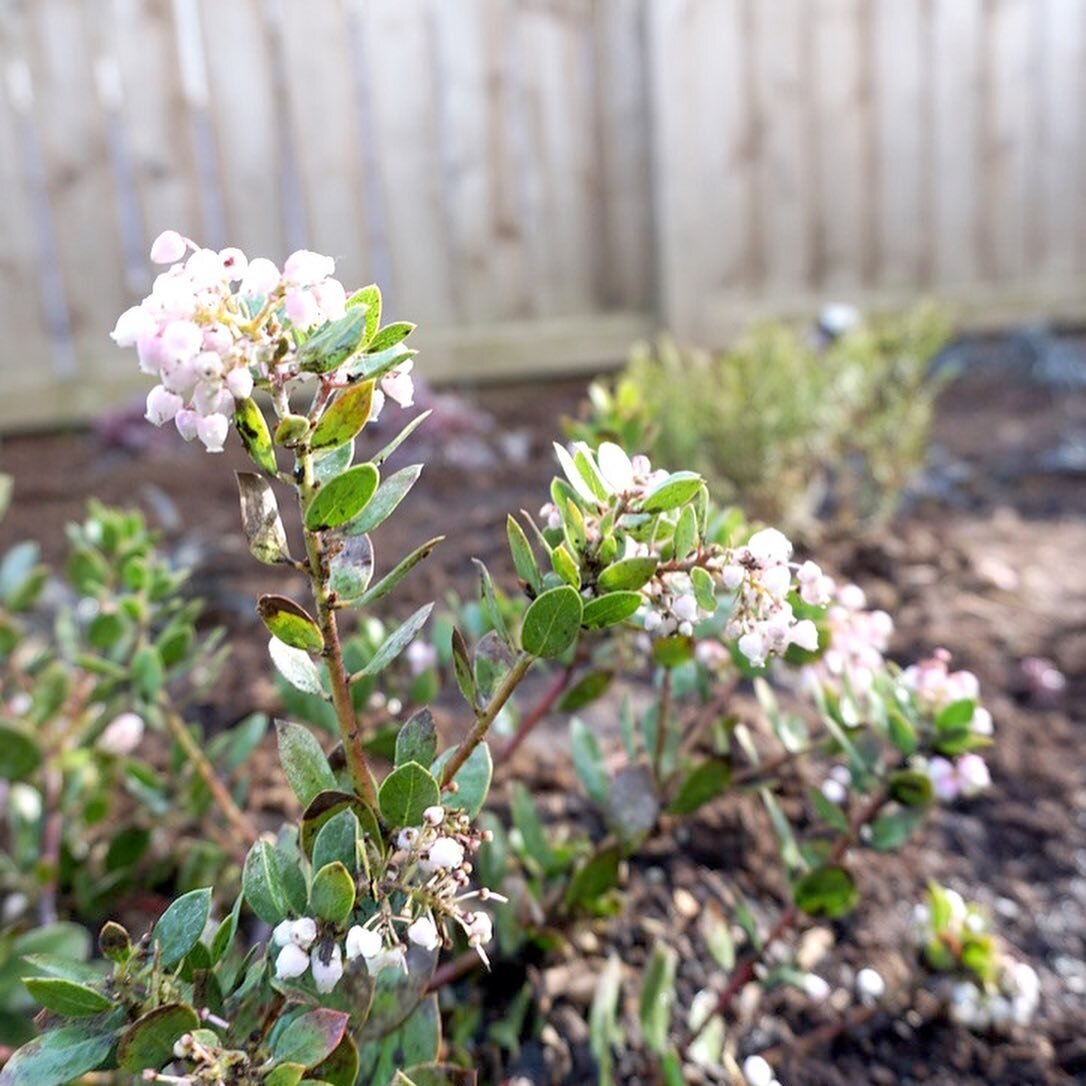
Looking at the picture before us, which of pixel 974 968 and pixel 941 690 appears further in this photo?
pixel 974 968

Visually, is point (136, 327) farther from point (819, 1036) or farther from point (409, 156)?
point (409, 156)

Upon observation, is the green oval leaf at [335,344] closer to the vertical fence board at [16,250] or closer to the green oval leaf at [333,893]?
the green oval leaf at [333,893]

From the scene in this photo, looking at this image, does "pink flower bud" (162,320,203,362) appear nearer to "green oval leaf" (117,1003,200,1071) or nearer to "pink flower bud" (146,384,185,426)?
"pink flower bud" (146,384,185,426)

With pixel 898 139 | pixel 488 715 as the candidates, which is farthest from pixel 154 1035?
pixel 898 139

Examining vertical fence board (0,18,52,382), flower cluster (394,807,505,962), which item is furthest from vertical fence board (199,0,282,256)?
flower cluster (394,807,505,962)

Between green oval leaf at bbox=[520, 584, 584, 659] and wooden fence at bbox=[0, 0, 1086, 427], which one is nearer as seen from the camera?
green oval leaf at bbox=[520, 584, 584, 659]

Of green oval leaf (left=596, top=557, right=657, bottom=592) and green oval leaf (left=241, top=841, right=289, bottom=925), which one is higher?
green oval leaf (left=596, top=557, right=657, bottom=592)
